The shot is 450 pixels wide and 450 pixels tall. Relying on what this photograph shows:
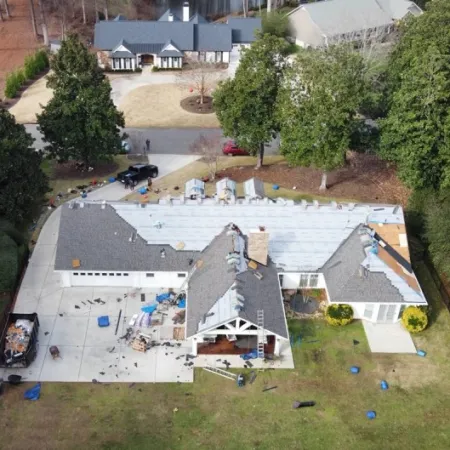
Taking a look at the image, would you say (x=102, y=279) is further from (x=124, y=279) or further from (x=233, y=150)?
(x=233, y=150)

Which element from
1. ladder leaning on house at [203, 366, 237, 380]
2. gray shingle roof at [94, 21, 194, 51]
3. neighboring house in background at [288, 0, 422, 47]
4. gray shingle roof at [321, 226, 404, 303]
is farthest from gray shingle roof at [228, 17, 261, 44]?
ladder leaning on house at [203, 366, 237, 380]

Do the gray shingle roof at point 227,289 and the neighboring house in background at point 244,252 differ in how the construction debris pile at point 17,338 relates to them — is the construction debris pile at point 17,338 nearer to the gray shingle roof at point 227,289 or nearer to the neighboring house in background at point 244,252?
the neighboring house in background at point 244,252

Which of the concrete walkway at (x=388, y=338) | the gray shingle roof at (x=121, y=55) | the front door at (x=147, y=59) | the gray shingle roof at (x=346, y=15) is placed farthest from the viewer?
the gray shingle roof at (x=346, y=15)

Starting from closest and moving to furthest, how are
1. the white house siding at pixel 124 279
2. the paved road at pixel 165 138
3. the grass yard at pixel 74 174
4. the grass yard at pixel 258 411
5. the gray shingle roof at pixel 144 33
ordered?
1. the grass yard at pixel 258 411
2. the white house siding at pixel 124 279
3. the grass yard at pixel 74 174
4. the paved road at pixel 165 138
5. the gray shingle roof at pixel 144 33

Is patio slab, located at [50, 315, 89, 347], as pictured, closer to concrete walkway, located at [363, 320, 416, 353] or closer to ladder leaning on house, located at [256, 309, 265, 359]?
ladder leaning on house, located at [256, 309, 265, 359]

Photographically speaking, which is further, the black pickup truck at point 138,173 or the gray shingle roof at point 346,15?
the gray shingle roof at point 346,15

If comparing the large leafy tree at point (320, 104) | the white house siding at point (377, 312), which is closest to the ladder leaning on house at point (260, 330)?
the white house siding at point (377, 312)

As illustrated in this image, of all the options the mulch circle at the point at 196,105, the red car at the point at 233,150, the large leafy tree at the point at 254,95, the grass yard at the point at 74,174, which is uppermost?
the large leafy tree at the point at 254,95
